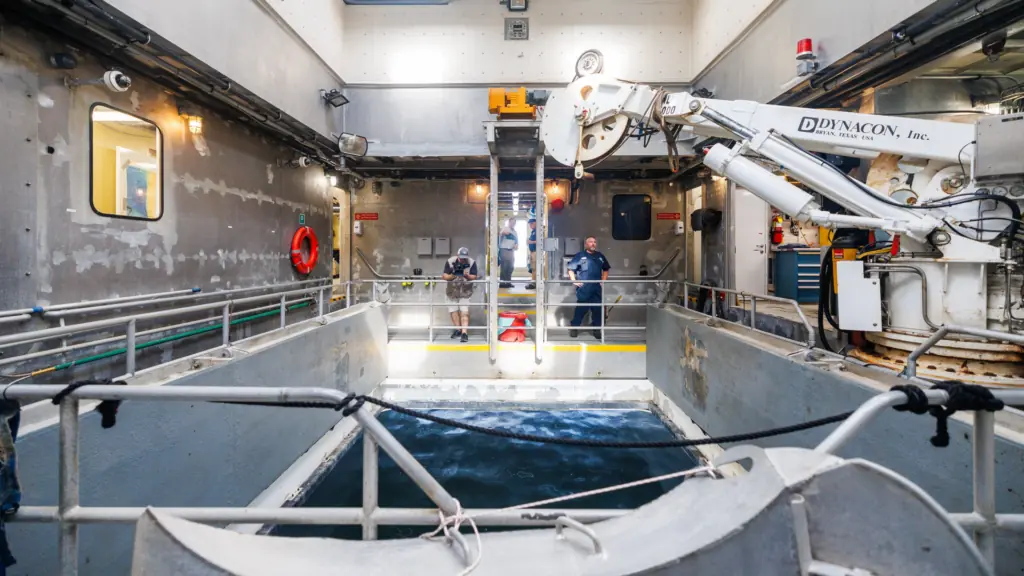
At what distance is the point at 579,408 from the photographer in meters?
6.58

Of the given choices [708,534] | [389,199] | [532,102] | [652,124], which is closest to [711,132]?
[652,124]

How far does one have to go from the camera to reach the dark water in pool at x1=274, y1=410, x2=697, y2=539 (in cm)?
414

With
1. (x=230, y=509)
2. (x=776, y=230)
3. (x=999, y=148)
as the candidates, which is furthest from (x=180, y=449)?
(x=776, y=230)

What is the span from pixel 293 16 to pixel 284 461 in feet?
18.9

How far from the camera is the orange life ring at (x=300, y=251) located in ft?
23.2

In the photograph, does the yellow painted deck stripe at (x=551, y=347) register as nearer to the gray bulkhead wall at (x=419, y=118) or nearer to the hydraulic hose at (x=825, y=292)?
the hydraulic hose at (x=825, y=292)

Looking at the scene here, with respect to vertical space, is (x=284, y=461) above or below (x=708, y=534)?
below

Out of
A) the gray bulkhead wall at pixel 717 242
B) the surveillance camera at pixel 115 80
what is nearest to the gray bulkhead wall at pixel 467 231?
the gray bulkhead wall at pixel 717 242

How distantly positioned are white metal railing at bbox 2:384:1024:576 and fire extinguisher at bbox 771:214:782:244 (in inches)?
342

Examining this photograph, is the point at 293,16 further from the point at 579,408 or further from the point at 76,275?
the point at 579,408

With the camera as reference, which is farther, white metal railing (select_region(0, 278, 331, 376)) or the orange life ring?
the orange life ring

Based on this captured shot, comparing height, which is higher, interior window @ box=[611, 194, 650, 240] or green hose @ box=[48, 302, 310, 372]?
interior window @ box=[611, 194, 650, 240]

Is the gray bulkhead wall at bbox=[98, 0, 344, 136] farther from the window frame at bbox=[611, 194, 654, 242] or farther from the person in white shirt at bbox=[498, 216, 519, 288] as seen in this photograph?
the window frame at bbox=[611, 194, 654, 242]

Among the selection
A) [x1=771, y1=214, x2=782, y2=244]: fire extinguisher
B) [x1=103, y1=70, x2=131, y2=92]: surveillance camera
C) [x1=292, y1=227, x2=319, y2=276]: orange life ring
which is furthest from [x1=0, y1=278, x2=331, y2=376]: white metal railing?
[x1=771, y1=214, x2=782, y2=244]: fire extinguisher
